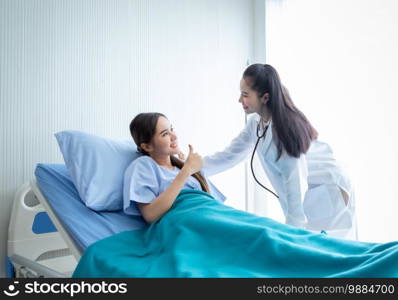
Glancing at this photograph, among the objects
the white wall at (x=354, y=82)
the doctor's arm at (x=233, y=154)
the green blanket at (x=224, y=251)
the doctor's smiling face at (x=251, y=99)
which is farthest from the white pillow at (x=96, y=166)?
the white wall at (x=354, y=82)

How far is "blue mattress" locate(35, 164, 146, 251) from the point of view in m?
1.05

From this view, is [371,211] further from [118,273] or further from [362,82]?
[118,273]

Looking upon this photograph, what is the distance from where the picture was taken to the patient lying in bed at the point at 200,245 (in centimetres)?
78

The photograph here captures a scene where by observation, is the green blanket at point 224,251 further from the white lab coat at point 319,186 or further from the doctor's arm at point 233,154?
the doctor's arm at point 233,154

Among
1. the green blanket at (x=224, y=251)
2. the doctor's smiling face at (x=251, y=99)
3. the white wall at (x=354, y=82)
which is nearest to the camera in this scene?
the green blanket at (x=224, y=251)

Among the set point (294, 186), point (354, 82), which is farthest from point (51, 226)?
point (354, 82)

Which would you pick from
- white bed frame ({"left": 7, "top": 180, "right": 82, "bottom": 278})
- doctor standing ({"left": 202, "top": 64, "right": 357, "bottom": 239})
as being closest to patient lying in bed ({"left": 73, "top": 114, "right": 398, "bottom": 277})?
white bed frame ({"left": 7, "top": 180, "right": 82, "bottom": 278})

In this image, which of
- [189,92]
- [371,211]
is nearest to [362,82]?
[371,211]

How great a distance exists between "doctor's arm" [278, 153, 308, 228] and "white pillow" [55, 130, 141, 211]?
0.66m

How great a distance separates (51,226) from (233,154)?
94 cm

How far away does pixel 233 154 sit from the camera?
177 centimetres

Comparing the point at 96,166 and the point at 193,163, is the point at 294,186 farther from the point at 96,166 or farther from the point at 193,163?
the point at 96,166

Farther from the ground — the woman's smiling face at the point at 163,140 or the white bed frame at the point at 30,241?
the woman's smiling face at the point at 163,140

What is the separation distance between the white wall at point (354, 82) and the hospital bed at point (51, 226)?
1529 millimetres
